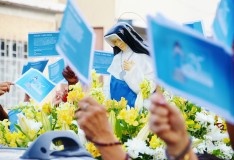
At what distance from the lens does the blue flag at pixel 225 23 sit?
2016mm

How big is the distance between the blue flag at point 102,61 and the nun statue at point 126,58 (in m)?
0.15

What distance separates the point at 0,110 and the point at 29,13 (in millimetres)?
7902

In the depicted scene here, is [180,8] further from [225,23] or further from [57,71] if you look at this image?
[225,23]

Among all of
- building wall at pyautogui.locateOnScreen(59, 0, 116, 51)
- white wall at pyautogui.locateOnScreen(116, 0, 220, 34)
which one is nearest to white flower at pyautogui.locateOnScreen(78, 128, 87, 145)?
building wall at pyautogui.locateOnScreen(59, 0, 116, 51)

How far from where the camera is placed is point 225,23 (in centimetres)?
208

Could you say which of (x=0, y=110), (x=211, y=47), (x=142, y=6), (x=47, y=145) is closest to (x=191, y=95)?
(x=211, y=47)

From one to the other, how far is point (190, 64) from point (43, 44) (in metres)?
3.79

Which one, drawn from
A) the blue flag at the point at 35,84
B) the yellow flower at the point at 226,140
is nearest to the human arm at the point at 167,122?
the yellow flower at the point at 226,140

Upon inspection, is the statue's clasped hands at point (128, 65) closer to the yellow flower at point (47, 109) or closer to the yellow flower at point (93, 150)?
the yellow flower at point (47, 109)

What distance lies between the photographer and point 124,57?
5355 millimetres

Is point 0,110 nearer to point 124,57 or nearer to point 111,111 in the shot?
point 124,57

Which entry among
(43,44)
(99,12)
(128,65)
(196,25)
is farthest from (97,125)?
(99,12)

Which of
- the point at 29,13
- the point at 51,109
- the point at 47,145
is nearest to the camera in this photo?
the point at 47,145

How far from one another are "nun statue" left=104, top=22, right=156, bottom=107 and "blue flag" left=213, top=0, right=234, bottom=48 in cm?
298
